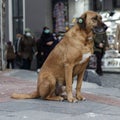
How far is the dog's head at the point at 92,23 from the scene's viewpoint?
8.53 meters

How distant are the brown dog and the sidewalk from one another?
0.29 metres

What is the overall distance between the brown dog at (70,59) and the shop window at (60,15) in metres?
9.93

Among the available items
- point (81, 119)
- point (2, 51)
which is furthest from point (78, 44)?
point (2, 51)

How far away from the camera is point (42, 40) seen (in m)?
16.9

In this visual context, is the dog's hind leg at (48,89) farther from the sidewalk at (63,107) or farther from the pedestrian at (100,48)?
the pedestrian at (100,48)

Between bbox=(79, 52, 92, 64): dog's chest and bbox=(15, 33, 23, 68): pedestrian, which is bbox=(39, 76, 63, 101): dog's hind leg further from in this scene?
bbox=(15, 33, 23, 68): pedestrian

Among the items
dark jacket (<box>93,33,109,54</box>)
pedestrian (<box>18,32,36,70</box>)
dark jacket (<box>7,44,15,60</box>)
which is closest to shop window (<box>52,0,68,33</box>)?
pedestrian (<box>18,32,36,70</box>)

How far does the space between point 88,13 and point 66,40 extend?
0.68 meters

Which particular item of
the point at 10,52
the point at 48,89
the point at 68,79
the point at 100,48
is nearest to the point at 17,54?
the point at 10,52

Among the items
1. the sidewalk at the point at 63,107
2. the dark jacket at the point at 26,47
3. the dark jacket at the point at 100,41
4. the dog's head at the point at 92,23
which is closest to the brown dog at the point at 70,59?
the dog's head at the point at 92,23

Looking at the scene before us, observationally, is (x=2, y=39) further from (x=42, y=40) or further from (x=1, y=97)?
(x=1, y=97)

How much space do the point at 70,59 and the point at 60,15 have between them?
10493mm

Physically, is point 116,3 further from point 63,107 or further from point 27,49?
point 63,107

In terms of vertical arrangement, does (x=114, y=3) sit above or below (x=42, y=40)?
above
